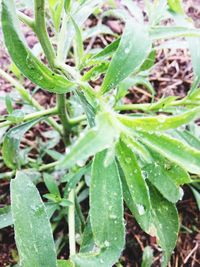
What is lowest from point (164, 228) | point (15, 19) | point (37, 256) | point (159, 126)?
point (164, 228)

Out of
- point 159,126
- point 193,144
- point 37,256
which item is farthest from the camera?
point 193,144

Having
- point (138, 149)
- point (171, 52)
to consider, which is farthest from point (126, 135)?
point (171, 52)

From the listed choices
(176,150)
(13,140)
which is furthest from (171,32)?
(13,140)

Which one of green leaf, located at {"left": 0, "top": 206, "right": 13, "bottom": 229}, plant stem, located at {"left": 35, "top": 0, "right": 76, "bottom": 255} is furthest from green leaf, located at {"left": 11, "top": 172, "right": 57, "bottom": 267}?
green leaf, located at {"left": 0, "top": 206, "right": 13, "bottom": 229}

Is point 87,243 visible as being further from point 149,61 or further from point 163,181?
point 149,61

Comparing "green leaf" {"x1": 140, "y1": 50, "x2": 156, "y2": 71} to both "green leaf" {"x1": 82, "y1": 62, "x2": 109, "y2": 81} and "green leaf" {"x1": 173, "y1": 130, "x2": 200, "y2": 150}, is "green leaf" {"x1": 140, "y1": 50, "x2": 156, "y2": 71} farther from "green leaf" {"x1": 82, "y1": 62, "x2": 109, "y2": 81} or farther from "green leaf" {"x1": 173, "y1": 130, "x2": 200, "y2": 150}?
"green leaf" {"x1": 82, "y1": 62, "x2": 109, "y2": 81}

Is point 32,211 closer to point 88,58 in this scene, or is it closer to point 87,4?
point 88,58
